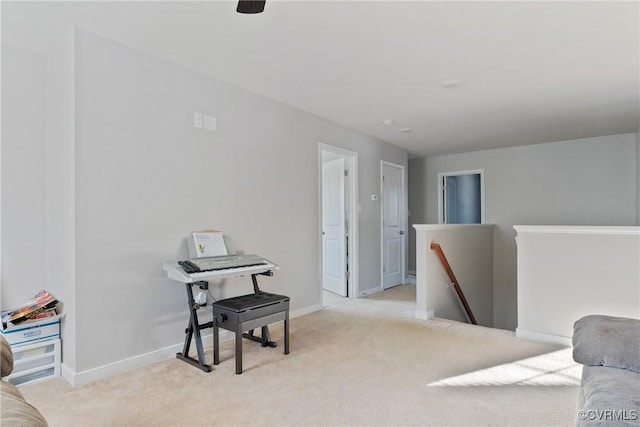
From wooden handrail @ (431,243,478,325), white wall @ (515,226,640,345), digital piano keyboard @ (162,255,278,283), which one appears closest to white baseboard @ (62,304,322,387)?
digital piano keyboard @ (162,255,278,283)

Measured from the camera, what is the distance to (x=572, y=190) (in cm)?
559

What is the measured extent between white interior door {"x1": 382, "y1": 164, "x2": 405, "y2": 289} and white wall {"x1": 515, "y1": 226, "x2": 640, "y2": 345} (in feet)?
7.89

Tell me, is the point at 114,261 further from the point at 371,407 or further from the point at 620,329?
the point at 620,329

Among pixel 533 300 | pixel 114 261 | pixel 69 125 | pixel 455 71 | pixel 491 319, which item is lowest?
pixel 491 319

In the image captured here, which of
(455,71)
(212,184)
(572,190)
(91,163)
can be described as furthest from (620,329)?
(572,190)

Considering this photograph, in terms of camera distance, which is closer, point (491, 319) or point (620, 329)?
point (620, 329)

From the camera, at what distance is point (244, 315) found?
2.59m

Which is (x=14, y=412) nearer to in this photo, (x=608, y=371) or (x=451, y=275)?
(x=608, y=371)

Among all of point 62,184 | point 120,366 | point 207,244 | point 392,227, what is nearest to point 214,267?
point 207,244

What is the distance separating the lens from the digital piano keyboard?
2.56 metres

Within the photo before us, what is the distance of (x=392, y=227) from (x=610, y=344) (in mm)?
4470

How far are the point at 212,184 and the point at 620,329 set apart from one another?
286 cm

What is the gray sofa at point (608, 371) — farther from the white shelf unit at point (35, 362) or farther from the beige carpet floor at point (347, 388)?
the white shelf unit at point (35, 362)

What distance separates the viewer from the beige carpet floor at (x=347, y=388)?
1.98m
